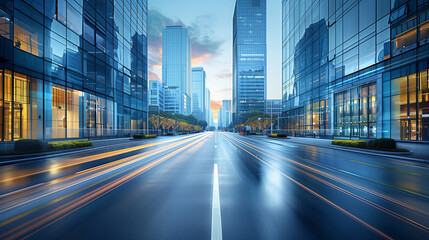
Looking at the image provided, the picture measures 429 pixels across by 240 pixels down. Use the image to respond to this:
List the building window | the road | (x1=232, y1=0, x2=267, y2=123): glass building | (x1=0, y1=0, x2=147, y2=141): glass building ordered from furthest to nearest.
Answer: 1. (x1=232, y1=0, x2=267, y2=123): glass building
2. the building window
3. (x1=0, y1=0, x2=147, y2=141): glass building
4. the road

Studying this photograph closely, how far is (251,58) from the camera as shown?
15825 cm

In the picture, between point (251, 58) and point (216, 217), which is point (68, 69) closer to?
point (216, 217)

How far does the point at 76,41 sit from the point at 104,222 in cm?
3321

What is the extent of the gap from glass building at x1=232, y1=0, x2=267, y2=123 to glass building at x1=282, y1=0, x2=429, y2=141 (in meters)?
111

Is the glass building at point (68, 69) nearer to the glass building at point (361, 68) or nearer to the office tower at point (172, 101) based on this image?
the glass building at point (361, 68)

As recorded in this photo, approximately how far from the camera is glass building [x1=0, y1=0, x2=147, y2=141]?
17891 millimetres

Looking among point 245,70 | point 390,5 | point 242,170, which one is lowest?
point 242,170

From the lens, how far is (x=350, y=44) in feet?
→ 94.6

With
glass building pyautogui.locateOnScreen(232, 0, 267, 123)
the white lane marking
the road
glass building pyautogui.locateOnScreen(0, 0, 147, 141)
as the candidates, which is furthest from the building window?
glass building pyautogui.locateOnScreen(232, 0, 267, 123)

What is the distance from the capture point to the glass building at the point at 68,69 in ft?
58.7

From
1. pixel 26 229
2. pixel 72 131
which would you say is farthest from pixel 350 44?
pixel 72 131

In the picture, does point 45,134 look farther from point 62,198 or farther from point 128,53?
point 128,53

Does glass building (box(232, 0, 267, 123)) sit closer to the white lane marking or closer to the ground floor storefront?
the ground floor storefront

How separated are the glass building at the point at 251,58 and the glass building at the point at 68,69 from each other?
400ft
